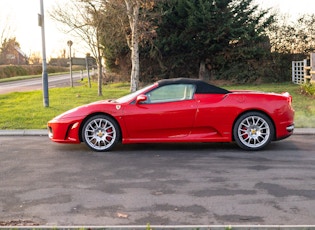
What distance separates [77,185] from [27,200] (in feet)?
2.47

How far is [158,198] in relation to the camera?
4738mm

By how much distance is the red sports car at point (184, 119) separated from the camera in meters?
7.53

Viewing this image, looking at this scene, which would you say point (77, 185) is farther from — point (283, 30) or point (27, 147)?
point (283, 30)

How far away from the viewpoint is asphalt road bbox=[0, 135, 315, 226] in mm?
4141

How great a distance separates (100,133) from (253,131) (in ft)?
8.71

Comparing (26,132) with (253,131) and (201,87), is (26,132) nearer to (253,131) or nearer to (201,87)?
(201,87)

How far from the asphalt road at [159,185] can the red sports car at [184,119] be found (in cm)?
25

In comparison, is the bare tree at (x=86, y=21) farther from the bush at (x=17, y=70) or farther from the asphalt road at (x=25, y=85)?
the bush at (x=17, y=70)

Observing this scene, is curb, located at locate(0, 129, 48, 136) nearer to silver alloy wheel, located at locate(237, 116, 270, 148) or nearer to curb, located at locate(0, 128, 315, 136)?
curb, located at locate(0, 128, 315, 136)

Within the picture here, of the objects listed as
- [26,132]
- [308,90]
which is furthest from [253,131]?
[308,90]

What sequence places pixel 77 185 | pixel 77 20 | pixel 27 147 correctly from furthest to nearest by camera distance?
pixel 77 20
pixel 27 147
pixel 77 185

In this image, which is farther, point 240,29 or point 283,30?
point 283,30

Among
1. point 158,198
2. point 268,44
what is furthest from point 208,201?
point 268,44

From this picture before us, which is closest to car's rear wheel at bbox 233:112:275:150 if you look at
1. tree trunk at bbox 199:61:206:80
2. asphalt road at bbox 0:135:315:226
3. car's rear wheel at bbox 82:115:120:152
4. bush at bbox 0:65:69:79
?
asphalt road at bbox 0:135:315:226
